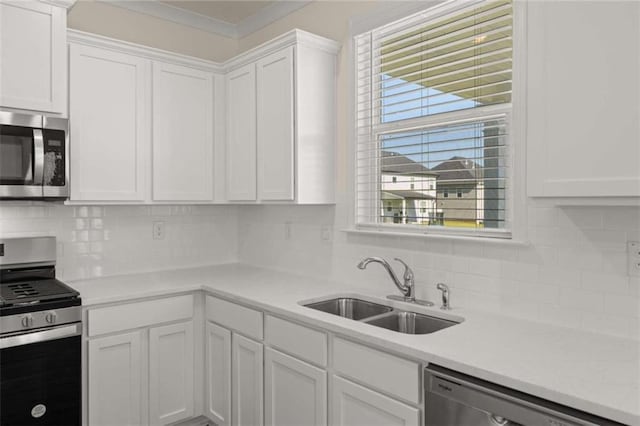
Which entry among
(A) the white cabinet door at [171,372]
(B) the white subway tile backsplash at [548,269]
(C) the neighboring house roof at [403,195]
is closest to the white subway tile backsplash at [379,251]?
(B) the white subway tile backsplash at [548,269]

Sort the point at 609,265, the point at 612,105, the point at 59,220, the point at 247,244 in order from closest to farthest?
the point at 612,105 → the point at 609,265 → the point at 59,220 → the point at 247,244

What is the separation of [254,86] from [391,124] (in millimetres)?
934

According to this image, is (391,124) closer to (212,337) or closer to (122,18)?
(212,337)

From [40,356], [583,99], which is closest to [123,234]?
[40,356]

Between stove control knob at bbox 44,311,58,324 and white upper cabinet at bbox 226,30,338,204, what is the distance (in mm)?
1273

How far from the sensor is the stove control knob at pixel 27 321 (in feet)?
6.92

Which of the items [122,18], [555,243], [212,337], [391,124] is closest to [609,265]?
[555,243]

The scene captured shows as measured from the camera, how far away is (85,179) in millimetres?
2650

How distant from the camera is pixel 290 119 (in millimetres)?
2666

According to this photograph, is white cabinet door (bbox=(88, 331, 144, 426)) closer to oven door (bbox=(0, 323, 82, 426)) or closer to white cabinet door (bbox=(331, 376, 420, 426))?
oven door (bbox=(0, 323, 82, 426))

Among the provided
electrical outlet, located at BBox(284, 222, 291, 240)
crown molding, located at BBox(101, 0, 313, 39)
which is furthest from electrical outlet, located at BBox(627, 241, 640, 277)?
crown molding, located at BBox(101, 0, 313, 39)

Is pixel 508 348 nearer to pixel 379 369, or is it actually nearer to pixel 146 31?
pixel 379 369

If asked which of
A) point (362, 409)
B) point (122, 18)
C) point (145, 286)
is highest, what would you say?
point (122, 18)

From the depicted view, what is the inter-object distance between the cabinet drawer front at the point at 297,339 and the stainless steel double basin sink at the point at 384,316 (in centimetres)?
21
